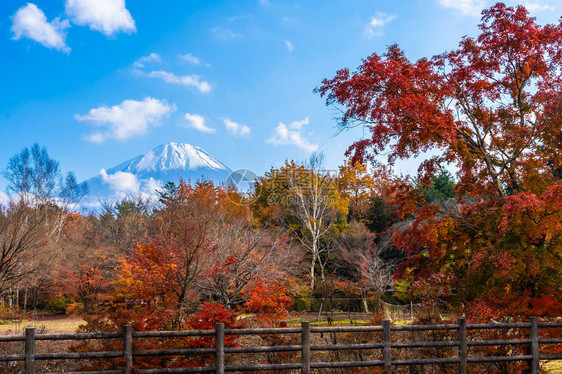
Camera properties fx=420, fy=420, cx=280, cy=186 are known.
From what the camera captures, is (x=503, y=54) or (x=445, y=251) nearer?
(x=445, y=251)

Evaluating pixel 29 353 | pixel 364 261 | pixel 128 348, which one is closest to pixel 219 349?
pixel 128 348

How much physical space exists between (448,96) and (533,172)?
8.27 ft

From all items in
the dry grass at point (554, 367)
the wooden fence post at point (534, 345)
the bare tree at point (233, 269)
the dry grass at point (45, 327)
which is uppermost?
the bare tree at point (233, 269)

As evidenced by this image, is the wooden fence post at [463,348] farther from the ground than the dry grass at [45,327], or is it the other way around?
the wooden fence post at [463,348]

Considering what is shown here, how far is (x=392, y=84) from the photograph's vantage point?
909cm

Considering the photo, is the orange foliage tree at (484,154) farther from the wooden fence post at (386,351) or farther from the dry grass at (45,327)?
the dry grass at (45,327)

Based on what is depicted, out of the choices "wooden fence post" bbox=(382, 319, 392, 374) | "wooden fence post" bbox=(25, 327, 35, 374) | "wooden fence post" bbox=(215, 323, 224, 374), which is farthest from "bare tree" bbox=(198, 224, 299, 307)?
"wooden fence post" bbox=(382, 319, 392, 374)

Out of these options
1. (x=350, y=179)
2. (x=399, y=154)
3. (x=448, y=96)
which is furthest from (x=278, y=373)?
(x=350, y=179)

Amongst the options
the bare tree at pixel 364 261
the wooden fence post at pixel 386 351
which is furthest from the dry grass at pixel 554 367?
the bare tree at pixel 364 261

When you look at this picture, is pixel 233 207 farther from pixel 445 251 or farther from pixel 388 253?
pixel 445 251

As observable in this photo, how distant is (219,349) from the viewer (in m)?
7.02

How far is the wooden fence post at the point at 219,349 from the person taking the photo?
7012mm

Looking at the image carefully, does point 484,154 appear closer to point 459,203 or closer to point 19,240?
point 459,203

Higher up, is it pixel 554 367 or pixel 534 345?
pixel 534 345
